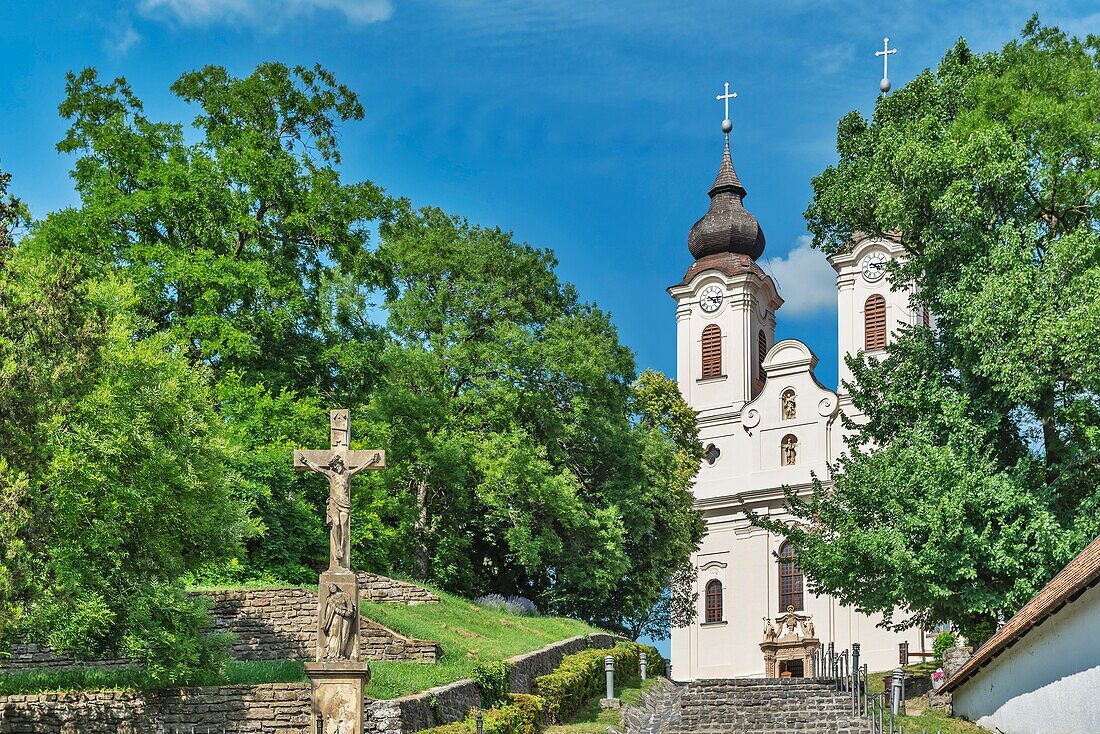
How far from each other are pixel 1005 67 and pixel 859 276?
2749 centimetres

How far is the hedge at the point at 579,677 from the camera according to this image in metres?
24.0

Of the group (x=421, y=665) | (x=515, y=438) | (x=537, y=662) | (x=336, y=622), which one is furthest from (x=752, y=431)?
(x=336, y=622)

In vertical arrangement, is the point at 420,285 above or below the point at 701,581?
above

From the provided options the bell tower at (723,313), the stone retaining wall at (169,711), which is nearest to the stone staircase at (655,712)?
the stone retaining wall at (169,711)

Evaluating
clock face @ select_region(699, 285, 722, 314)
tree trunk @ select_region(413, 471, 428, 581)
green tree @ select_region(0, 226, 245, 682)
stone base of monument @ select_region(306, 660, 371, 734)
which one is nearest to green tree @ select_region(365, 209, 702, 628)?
tree trunk @ select_region(413, 471, 428, 581)

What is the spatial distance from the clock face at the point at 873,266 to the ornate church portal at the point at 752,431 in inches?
1.7

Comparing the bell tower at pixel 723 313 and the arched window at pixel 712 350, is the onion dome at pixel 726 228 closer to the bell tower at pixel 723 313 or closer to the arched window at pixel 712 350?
the bell tower at pixel 723 313

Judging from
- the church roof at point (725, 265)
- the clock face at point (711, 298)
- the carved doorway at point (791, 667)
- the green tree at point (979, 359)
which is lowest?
the carved doorway at point (791, 667)

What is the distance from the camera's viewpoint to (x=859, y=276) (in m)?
55.0

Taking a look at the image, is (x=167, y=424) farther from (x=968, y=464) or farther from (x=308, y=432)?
(x=968, y=464)

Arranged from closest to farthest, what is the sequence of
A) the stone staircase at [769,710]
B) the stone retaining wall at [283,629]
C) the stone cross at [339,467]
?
the stone cross at [339,467], the stone retaining wall at [283,629], the stone staircase at [769,710]

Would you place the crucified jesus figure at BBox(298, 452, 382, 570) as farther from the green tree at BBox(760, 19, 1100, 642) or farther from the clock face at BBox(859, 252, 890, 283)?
the clock face at BBox(859, 252, 890, 283)

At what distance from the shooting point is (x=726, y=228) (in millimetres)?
58906

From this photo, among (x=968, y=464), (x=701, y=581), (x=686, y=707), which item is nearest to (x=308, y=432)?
(x=686, y=707)
